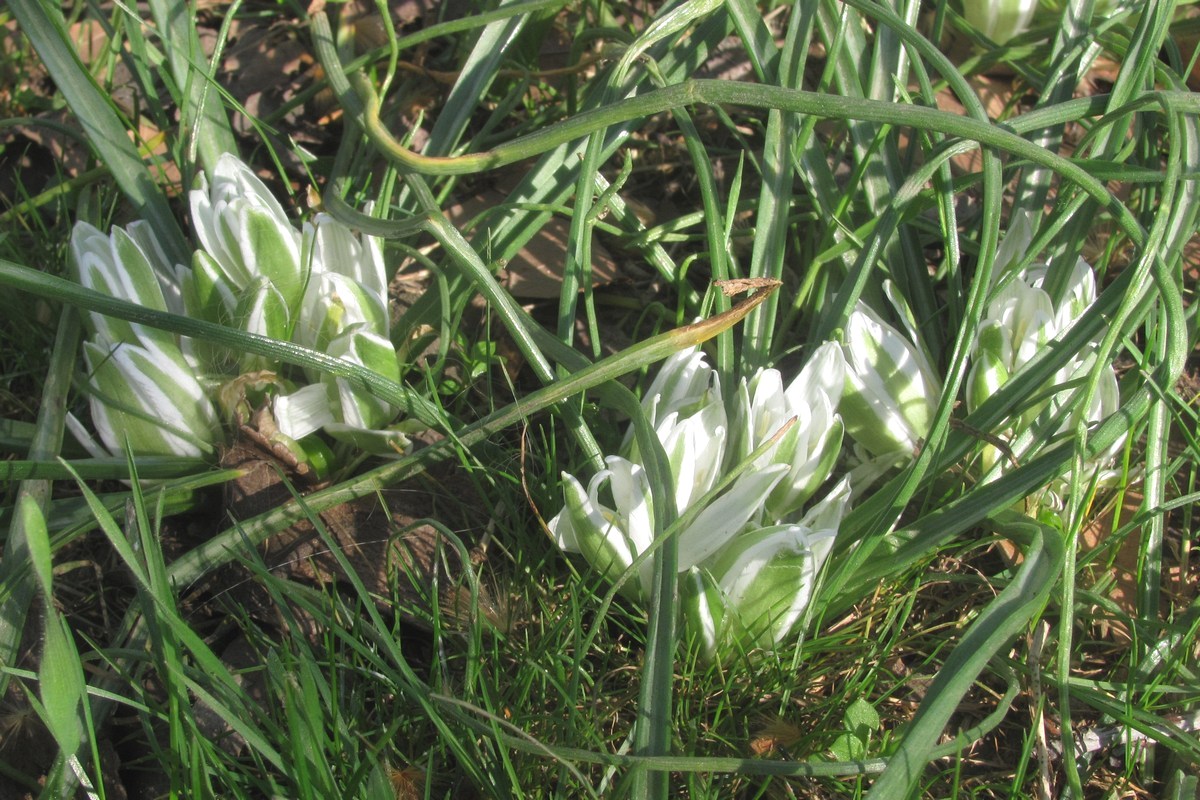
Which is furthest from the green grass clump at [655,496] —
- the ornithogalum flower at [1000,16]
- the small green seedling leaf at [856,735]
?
the ornithogalum flower at [1000,16]

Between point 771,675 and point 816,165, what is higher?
point 816,165

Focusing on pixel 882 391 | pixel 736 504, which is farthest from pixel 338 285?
pixel 882 391

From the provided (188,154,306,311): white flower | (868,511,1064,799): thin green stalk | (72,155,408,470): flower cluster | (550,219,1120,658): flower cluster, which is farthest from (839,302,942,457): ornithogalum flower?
(188,154,306,311): white flower

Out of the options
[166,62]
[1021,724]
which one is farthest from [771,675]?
[166,62]

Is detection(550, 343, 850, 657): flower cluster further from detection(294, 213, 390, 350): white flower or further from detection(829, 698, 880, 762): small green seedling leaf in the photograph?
detection(294, 213, 390, 350): white flower

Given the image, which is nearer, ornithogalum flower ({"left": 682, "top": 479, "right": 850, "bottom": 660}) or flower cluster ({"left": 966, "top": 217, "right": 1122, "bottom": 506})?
ornithogalum flower ({"left": 682, "top": 479, "right": 850, "bottom": 660})

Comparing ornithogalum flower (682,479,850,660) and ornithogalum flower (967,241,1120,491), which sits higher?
ornithogalum flower (967,241,1120,491)

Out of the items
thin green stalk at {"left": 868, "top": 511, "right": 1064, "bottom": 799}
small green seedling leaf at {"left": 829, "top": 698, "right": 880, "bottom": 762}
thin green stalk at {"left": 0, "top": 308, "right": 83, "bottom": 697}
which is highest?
thin green stalk at {"left": 868, "top": 511, "right": 1064, "bottom": 799}

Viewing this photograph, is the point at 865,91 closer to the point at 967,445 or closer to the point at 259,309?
the point at 967,445
